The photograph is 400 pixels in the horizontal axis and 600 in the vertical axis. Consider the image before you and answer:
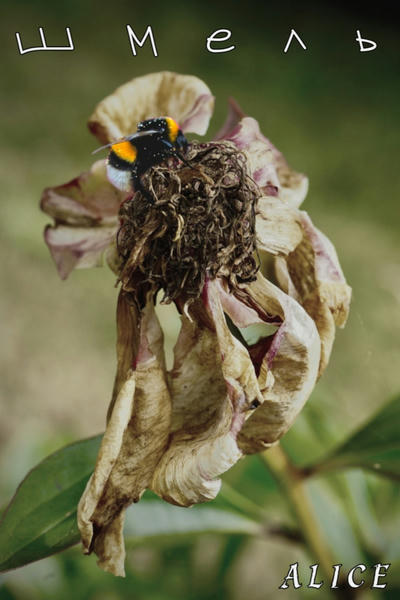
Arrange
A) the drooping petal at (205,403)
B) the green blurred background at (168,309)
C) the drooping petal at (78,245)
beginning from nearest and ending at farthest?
the drooping petal at (205,403)
the drooping petal at (78,245)
the green blurred background at (168,309)

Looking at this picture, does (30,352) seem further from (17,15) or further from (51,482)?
(17,15)

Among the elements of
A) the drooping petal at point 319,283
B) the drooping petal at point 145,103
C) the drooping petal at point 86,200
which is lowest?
the drooping petal at point 319,283

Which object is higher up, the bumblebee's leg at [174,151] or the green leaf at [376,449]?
the bumblebee's leg at [174,151]

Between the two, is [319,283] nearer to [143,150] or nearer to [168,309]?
[143,150]

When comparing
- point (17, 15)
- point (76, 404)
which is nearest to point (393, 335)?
point (76, 404)

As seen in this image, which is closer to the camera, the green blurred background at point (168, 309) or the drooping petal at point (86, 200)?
the drooping petal at point (86, 200)

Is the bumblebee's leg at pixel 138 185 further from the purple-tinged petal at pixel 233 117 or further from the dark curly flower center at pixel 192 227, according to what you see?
the purple-tinged petal at pixel 233 117

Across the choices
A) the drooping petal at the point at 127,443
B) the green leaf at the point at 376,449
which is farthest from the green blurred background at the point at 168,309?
the drooping petal at the point at 127,443

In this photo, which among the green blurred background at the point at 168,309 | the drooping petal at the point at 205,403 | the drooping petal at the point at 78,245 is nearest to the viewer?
the drooping petal at the point at 205,403
